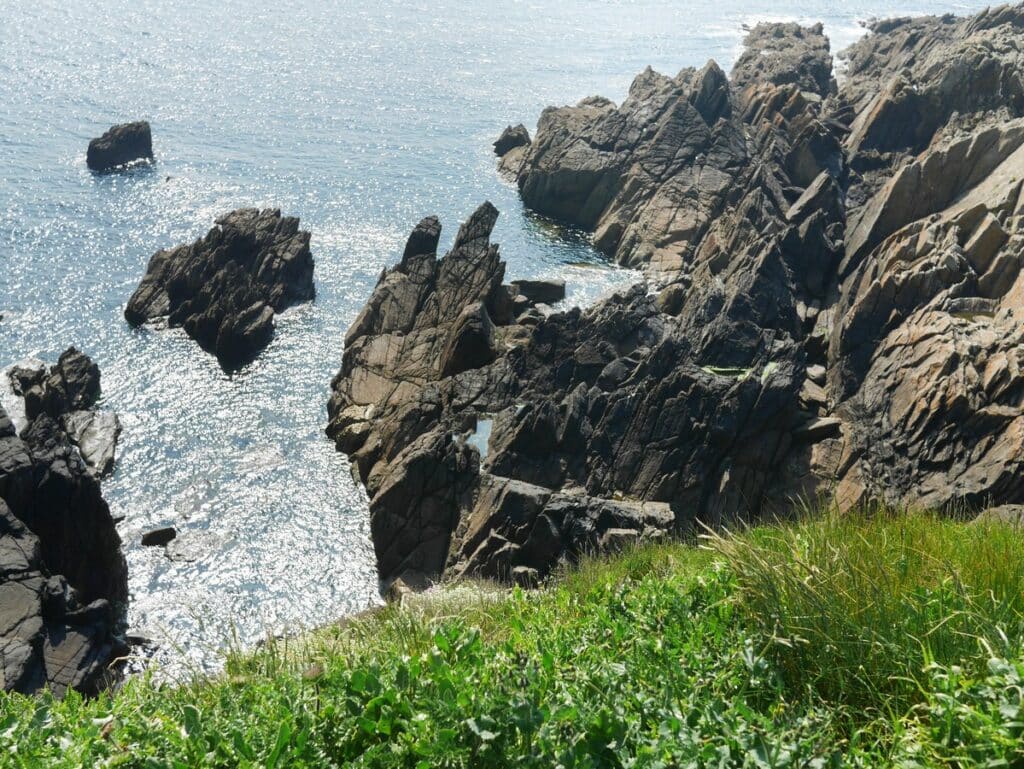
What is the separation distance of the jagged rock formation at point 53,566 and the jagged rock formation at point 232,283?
10822mm

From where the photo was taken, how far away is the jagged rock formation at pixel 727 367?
33.6 m

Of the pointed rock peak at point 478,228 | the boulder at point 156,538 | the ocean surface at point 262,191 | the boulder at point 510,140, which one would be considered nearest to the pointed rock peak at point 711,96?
the boulder at point 510,140

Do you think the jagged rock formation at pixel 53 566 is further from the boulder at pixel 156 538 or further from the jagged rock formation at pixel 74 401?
Answer: the boulder at pixel 156 538

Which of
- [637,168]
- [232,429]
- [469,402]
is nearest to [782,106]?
[637,168]

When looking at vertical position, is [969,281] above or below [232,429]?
above

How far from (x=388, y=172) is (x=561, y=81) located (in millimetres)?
36530

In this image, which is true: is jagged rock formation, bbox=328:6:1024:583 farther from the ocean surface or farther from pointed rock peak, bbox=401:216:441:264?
the ocean surface

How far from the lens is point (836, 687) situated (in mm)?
8547

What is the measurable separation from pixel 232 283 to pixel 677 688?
50553mm

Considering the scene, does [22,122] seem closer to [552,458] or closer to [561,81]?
Answer: [561,81]

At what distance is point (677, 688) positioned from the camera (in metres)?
8.20

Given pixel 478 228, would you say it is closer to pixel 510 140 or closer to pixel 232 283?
pixel 232 283

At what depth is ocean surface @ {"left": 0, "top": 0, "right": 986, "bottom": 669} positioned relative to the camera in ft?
122

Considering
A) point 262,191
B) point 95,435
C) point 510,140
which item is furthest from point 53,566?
point 510,140
